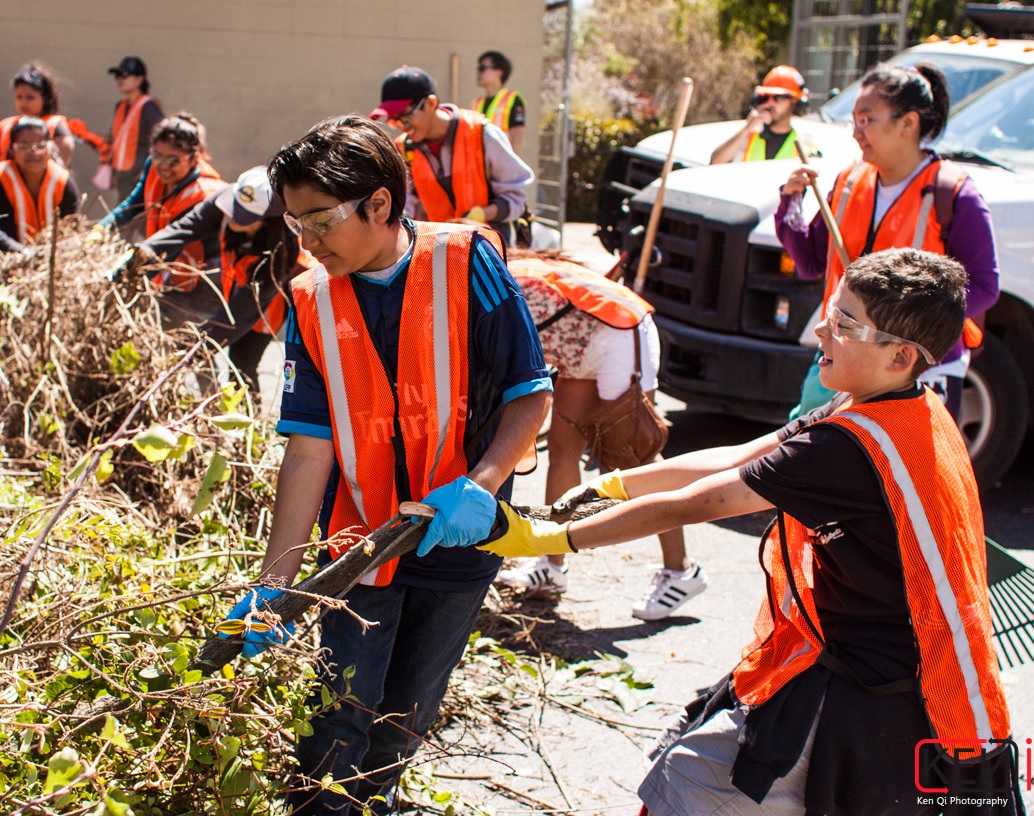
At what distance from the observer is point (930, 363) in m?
2.48

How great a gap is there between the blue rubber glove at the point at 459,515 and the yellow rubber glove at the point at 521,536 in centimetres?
4

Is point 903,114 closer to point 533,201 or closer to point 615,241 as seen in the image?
point 615,241

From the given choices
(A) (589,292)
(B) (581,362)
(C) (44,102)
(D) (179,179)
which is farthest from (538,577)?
(C) (44,102)

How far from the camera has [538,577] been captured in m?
4.82

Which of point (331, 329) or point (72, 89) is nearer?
point (331, 329)

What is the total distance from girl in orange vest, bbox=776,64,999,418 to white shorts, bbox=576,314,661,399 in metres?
0.69

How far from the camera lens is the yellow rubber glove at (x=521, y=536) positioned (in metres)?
2.58

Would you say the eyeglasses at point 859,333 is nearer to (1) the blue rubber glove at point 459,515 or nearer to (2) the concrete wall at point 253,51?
(1) the blue rubber glove at point 459,515

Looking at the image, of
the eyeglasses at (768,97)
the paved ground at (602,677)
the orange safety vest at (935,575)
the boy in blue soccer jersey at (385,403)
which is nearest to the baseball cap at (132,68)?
the eyeglasses at (768,97)

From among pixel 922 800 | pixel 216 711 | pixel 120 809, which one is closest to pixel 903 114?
pixel 922 800

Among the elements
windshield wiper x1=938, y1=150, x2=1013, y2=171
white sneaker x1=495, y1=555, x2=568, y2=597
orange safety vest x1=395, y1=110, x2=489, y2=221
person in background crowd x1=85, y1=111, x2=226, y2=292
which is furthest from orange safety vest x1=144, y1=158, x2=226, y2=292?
windshield wiper x1=938, y1=150, x2=1013, y2=171

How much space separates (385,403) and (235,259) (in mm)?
2898

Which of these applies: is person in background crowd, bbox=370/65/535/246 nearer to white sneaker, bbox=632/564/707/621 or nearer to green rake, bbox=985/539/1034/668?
white sneaker, bbox=632/564/707/621

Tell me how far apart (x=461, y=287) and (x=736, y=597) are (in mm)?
2763
